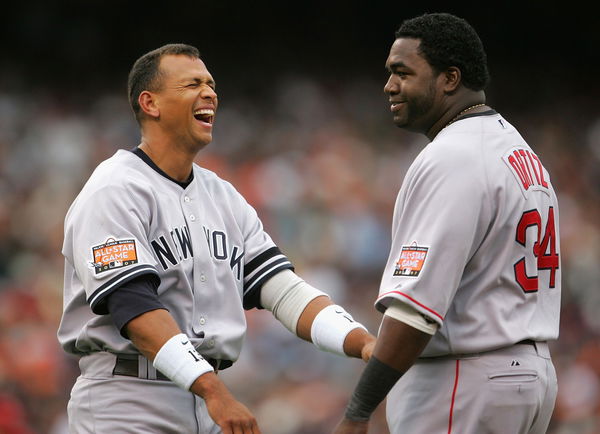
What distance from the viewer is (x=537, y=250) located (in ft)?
11.1

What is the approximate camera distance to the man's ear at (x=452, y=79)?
3.54m

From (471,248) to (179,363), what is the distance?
107 centimetres

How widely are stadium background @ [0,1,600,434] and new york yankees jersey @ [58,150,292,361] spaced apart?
4676mm

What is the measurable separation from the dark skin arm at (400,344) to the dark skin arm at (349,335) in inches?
18.8

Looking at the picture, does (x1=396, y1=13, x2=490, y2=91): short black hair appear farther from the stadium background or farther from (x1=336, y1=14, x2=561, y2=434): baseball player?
the stadium background

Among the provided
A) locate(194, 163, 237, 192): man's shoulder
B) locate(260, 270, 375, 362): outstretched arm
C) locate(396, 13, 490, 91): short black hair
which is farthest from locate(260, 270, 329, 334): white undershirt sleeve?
locate(396, 13, 490, 91): short black hair

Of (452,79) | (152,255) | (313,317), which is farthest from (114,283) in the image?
(452,79)

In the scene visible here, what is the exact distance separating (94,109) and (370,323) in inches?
167

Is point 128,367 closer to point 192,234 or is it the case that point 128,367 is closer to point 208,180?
point 192,234

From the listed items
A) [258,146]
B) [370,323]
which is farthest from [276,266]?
[258,146]

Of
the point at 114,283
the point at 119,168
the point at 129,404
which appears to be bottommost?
the point at 129,404

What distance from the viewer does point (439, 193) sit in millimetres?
3260

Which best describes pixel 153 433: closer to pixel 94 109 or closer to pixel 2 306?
pixel 2 306

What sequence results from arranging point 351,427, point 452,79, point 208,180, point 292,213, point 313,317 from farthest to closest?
point 292,213
point 208,180
point 313,317
point 452,79
point 351,427
